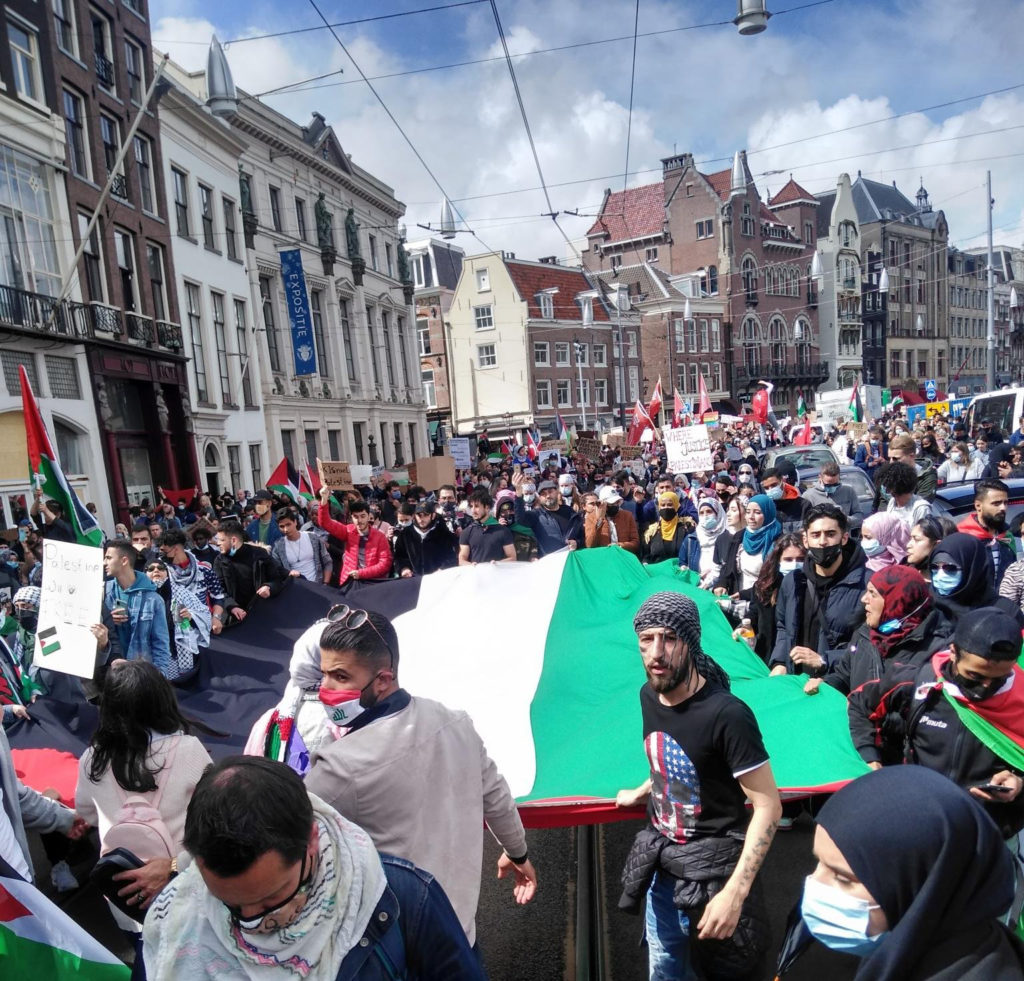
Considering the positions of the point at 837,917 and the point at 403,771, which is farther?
the point at 403,771

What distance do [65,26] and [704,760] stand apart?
22.1m

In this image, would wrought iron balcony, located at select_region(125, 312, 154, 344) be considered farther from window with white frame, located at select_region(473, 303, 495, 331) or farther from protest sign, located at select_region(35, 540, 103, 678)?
window with white frame, located at select_region(473, 303, 495, 331)

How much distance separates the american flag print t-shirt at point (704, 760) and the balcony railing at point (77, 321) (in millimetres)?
16549

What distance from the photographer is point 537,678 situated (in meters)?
4.93

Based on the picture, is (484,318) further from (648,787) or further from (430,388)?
(648,787)

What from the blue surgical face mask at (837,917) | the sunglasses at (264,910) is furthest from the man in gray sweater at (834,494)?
the sunglasses at (264,910)

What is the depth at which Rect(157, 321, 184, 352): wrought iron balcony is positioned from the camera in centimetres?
2075

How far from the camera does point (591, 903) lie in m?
3.88

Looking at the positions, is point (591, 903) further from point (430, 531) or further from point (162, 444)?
point (162, 444)

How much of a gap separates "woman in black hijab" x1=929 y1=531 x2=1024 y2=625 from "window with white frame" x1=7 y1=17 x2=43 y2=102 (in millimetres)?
19413

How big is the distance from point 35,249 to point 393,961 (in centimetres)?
1907

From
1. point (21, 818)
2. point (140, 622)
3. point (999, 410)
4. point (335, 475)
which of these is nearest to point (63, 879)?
point (21, 818)

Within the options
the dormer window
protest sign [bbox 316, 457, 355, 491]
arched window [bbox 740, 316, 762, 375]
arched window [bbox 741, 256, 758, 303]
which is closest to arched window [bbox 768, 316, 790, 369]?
arched window [bbox 740, 316, 762, 375]

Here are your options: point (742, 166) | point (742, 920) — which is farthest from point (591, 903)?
point (742, 166)
